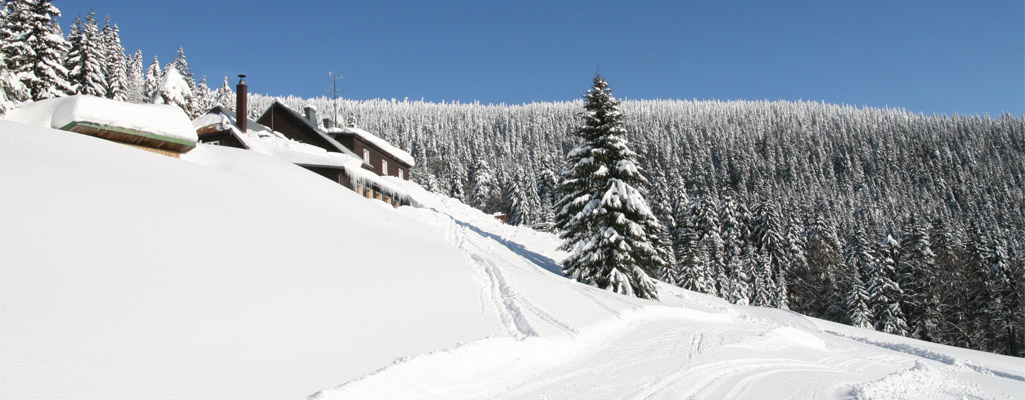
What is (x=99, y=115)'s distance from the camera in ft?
45.7

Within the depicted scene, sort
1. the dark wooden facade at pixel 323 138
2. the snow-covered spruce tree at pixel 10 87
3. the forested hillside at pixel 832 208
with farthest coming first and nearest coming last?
the forested hillside at pixel 832 208
the dark wooden facade at pixel 323 138
the snow-covered spruce tree at pixel 10 87

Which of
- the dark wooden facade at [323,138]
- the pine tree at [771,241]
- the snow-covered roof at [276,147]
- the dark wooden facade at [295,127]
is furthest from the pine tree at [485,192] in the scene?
the snow-covered roof at [276,147]

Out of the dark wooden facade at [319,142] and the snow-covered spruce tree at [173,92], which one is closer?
the dark wooden facade at [319,142]

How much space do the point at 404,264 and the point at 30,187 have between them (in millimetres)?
6518

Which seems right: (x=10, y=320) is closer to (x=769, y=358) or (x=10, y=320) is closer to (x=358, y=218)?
A: (x=769, y=358)

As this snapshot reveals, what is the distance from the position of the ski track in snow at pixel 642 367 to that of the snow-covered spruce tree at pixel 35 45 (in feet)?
101

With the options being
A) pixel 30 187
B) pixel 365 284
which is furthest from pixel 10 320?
pixel 365 284

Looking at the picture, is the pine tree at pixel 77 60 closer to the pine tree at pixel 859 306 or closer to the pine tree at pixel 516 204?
the pine tree at pixel 516 204

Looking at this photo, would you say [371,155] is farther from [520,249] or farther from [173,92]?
[520,249]

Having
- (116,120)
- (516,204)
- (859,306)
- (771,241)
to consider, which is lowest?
(859,306)

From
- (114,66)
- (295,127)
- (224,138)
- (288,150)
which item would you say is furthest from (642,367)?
(114,66)

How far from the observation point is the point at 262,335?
603cm

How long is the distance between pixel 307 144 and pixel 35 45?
15.1 metres

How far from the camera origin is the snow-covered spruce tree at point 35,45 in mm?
28156
